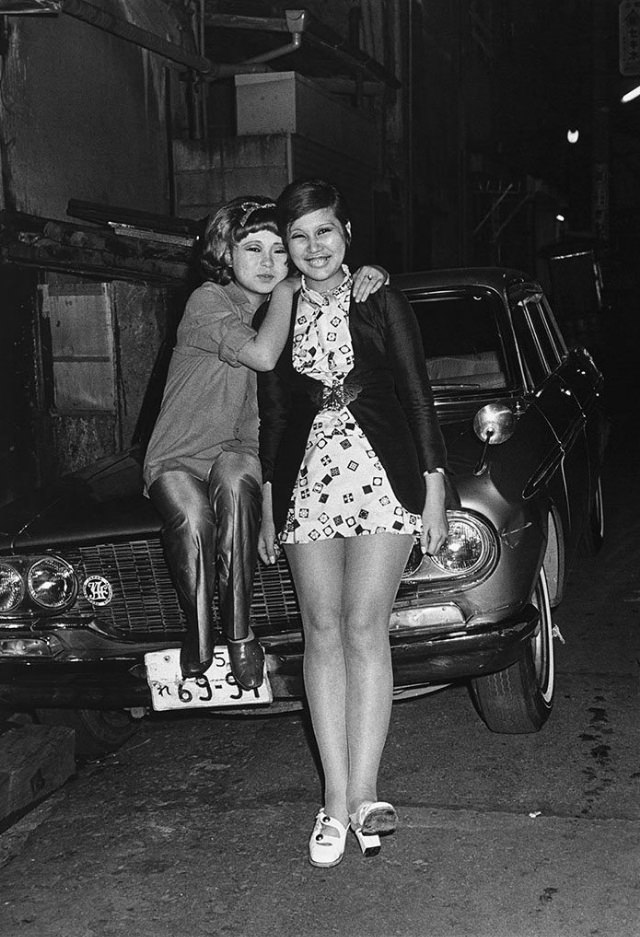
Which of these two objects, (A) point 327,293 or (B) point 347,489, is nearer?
(B) point 347,489

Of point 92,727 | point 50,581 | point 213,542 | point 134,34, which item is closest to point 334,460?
point 213,542

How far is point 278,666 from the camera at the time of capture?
4055 mm

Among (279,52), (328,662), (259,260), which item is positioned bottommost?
(328,662)

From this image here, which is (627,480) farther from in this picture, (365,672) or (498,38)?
(498,38)

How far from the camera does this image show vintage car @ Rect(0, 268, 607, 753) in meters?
4.02

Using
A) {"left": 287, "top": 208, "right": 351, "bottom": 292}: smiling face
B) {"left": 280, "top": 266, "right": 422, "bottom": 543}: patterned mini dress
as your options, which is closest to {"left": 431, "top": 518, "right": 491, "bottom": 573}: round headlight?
{"left": 280, "top": 266, "right": 422, "bottom": 543}: patterned mini dress

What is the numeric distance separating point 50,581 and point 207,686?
73cm

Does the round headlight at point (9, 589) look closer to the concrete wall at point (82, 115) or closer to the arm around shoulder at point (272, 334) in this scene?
the arm around shoulder at point (272, 334)

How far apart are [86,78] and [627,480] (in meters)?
5.72

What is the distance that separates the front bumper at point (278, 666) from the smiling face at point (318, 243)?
1.25m

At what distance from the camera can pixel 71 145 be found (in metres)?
9.48

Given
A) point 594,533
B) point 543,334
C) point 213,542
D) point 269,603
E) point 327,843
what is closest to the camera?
point 327,843

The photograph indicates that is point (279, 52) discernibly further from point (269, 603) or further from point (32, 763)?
point (32, 763)

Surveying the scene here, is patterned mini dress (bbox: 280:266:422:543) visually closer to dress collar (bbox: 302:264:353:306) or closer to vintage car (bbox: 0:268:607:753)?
dress collar (bbox: 302:264:353:306)
